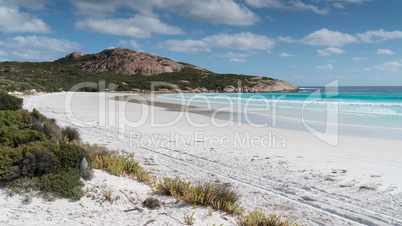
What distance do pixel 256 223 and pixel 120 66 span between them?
10856 cm

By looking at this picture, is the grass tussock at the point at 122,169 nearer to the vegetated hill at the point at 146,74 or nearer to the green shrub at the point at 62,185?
the green shrub at the point at 62,185

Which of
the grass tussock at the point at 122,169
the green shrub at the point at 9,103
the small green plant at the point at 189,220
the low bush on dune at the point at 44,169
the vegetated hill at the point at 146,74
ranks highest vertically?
the vegetated hill at the point at 146,74

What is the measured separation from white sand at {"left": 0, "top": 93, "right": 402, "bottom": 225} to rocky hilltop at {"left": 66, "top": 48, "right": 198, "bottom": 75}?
98.0 m

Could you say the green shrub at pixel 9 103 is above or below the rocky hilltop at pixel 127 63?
below

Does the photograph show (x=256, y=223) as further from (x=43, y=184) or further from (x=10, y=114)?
(x=10, y=114)

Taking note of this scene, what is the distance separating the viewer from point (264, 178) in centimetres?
645

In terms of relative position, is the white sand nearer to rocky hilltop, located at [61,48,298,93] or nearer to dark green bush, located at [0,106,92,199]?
dark green bush, located at [0,106,92,199]

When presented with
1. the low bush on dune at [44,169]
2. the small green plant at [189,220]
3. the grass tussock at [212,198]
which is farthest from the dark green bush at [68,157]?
the small green plant at [189,220]

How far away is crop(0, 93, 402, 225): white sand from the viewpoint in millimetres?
4145

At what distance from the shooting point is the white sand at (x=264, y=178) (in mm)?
4145

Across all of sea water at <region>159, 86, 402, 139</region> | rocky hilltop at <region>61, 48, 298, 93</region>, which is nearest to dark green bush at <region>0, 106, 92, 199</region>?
sea water at <region>159, 86, 402, 139</region>

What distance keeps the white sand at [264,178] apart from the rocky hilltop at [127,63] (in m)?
98.0

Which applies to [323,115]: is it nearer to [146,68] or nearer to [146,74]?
[146,74]

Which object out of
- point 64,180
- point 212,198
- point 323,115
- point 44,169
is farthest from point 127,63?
point 212,198
